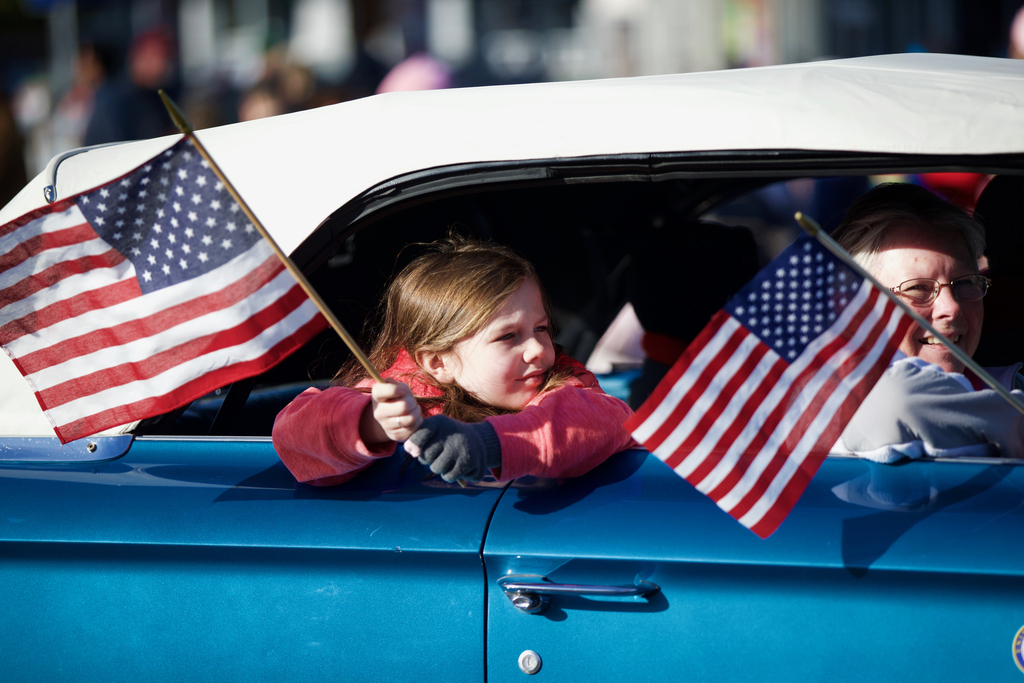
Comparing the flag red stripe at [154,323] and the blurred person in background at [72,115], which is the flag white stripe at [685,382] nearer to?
the flag red stripe at [154,323]

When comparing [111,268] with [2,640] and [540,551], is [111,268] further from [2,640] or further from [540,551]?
[540,551]

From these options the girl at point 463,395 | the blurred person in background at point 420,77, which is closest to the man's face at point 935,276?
the girl at point 463,395

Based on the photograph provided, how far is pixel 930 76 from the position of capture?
1.75 meters

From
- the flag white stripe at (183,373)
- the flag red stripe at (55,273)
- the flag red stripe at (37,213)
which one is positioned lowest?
the flag white stripe at (183,373)

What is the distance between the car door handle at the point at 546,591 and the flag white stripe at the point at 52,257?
94 centimetres

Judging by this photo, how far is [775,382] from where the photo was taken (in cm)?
144

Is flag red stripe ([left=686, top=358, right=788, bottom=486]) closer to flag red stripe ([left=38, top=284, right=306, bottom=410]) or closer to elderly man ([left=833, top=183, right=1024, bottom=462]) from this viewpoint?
elderly man ([left=833, top=183, right=1024, bottom=462])

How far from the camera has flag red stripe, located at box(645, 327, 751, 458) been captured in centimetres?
144

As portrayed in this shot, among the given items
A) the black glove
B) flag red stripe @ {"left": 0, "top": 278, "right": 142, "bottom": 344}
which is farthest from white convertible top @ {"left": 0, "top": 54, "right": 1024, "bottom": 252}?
the black glove

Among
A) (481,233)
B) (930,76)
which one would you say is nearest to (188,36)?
(481,233)

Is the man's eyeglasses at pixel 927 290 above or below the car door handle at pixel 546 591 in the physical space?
above

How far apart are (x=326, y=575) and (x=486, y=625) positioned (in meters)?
0.29

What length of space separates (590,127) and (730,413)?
60 cm

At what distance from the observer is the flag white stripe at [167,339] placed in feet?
5.22
